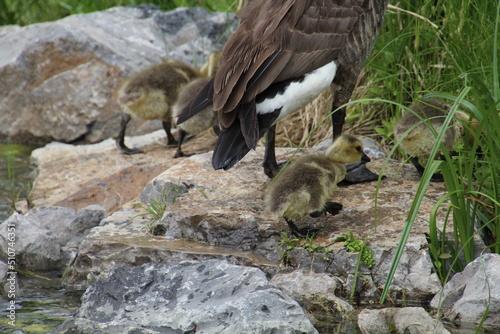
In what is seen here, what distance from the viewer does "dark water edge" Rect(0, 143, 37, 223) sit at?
208 inches

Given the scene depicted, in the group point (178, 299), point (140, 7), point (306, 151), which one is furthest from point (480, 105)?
point (140, 7)

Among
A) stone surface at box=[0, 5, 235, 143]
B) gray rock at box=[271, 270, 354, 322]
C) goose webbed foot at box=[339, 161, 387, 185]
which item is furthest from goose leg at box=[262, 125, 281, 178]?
stone surface at box=[0, 5, 235, 143]

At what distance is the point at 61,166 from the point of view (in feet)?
19.7

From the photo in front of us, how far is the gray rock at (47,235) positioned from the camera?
4.09 metres

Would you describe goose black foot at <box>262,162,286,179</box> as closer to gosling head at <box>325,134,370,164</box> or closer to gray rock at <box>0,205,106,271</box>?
gosling head at <box>325,134,370,164</box>

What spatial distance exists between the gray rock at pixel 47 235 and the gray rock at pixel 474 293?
2.13 m

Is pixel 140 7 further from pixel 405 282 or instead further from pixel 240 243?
pixel 405 282

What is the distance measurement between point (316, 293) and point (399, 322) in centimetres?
48

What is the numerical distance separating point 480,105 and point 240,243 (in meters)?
1.41

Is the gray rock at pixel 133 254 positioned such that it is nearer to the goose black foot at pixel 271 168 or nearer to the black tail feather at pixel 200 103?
the black tail feather at pixel 200 103

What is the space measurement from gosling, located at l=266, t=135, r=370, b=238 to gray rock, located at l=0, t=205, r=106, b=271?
132 cm

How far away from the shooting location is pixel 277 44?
12.8ft

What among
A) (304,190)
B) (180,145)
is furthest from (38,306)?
(180,145)

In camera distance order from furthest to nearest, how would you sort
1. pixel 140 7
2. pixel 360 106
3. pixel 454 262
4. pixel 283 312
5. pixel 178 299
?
1. pixel 140 7
2. pixel 360 106
3. pixel 454 262
4. pixel 178 299
5. pixel 283 312
